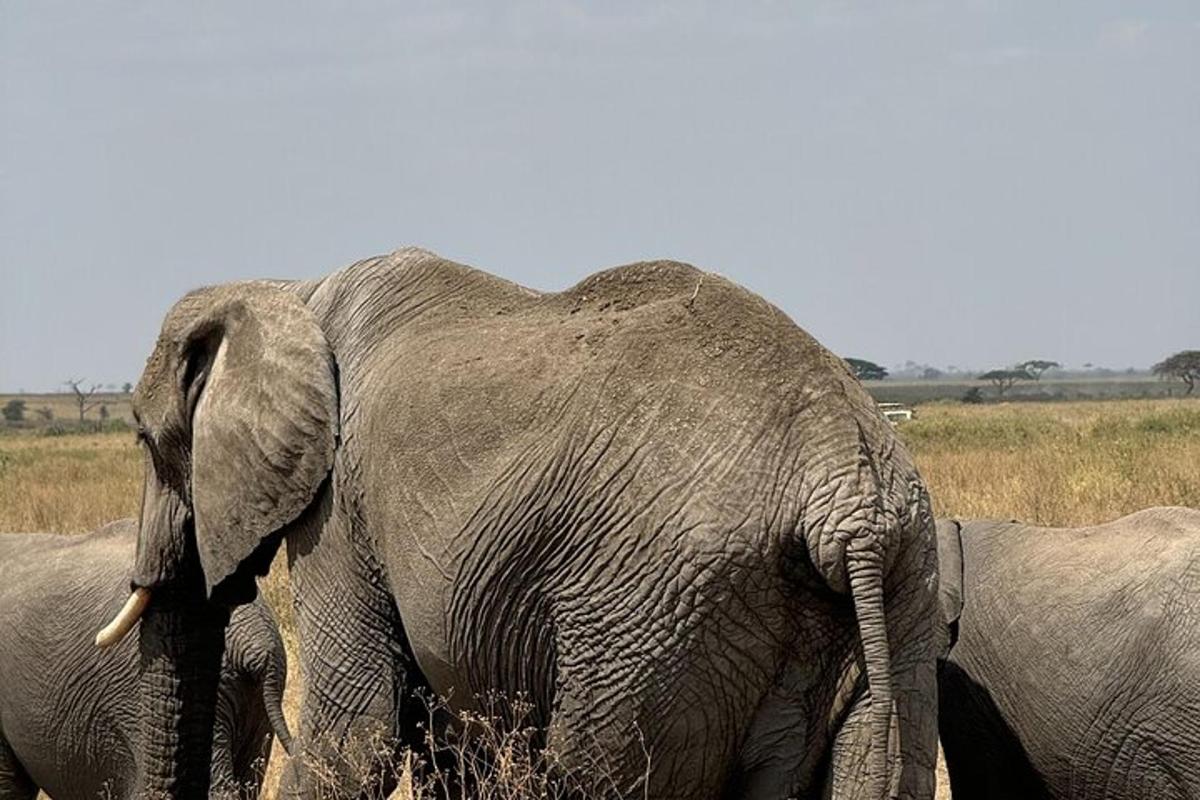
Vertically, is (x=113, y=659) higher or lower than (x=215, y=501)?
lower

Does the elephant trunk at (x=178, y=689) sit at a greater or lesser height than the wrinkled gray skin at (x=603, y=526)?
lesser

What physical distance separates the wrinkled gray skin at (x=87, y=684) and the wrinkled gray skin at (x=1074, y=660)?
2189 millimetres

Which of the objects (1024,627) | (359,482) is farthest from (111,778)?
(1024,627)

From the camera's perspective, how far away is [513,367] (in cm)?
435

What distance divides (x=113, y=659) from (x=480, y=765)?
6.58 feet

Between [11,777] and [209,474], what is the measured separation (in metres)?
2.34

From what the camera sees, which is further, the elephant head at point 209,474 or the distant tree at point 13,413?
the distant tree at point 13,413

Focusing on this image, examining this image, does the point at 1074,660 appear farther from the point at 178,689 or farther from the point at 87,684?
the point at 87,684

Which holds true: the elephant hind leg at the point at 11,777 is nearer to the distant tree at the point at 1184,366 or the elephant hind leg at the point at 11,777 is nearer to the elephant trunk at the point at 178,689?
the elephant trunk at the point at 178,689

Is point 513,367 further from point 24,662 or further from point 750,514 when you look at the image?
point 24,662

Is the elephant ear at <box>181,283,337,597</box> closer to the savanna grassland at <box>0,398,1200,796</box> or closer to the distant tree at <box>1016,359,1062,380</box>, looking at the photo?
the savanna grassland at <box>0,398,1200,796</box>

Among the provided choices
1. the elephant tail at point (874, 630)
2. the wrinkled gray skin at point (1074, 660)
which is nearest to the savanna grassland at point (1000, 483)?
the wrinkled gray skin at point (1074, 660)

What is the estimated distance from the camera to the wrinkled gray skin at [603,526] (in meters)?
3.89

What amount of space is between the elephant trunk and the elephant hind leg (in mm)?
1229
